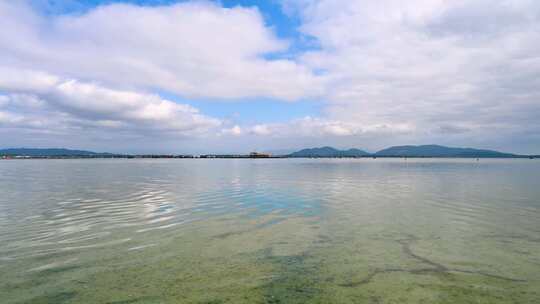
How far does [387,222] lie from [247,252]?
31.7 ft

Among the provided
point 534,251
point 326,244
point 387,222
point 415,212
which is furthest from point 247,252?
point 415,212

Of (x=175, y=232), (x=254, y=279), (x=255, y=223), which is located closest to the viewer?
(x=254, y=279)

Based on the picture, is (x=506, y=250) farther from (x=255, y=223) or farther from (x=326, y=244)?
(x=255, y=223)

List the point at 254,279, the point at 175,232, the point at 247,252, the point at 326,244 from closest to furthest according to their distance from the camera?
the point at 254,279
the point at 247,252
the point at 326,244
the point at 175,232

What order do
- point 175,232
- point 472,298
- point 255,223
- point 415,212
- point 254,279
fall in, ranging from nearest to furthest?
point 472,298, point 254,279, point 175,232, point 255,223, point 415,212

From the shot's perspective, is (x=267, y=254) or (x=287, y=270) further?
(x=267, y=254)

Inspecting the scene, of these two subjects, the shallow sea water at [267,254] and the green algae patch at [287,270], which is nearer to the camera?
the green algae patch at [287,270]

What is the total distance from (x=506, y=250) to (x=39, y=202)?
30355 mm

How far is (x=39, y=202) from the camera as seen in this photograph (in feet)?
78.1

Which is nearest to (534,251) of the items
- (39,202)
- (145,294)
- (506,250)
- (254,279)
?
(506,250)

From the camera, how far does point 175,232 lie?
1515 centimetres

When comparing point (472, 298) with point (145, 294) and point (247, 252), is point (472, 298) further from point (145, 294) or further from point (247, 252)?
point (145, 294)

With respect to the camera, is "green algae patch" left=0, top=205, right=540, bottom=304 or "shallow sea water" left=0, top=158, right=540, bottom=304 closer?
"green algae patch" left=0, top=205, right=540, bottom=304

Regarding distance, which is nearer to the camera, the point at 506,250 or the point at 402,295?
the point at 402,295
